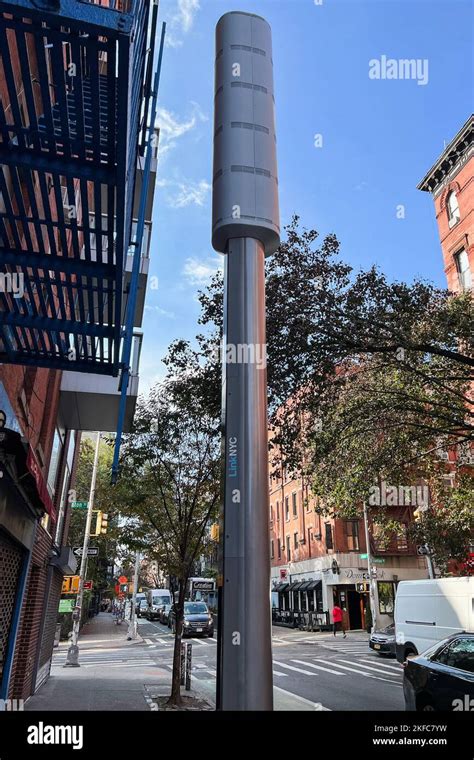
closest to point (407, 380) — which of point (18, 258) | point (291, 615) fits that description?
point (18, 258)

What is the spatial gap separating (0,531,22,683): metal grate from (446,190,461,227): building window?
99.7ft

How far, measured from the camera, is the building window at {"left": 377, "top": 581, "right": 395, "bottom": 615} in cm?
3894

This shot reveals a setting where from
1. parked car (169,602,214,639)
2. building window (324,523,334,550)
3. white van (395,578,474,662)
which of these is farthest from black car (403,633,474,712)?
building window (324,523,334,550)

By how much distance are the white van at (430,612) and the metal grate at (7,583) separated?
38.1 ft

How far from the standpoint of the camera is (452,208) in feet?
108

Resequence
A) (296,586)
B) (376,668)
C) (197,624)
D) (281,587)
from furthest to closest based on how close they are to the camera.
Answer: (281,587), (296,586), (197,624), (376,668)

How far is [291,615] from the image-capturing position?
144ft

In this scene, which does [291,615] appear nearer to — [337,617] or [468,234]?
[337,617]

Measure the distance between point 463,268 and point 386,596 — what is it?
75.8 feet

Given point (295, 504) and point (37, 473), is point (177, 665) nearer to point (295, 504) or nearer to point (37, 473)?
Result: point (37, 473)

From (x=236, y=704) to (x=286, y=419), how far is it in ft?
32.9

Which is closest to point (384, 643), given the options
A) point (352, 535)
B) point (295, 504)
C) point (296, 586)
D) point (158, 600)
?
point (352, 535)

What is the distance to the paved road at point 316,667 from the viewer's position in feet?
44.7
